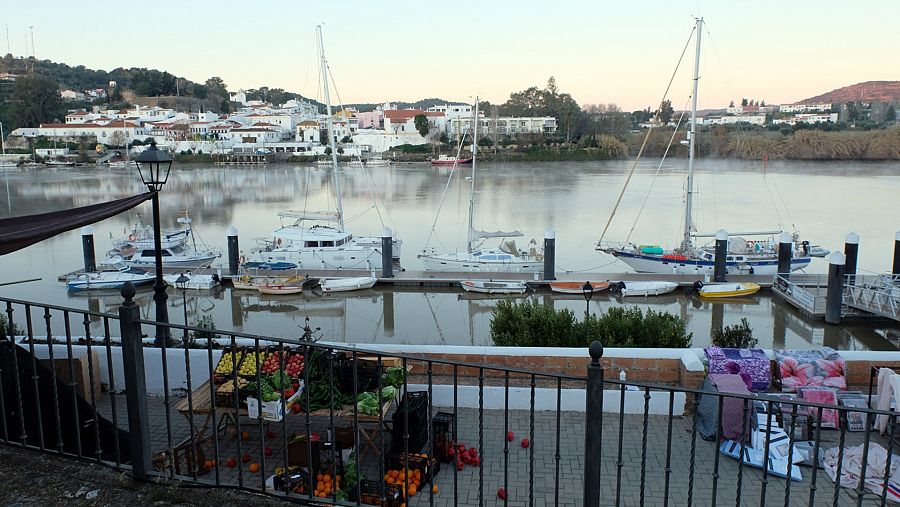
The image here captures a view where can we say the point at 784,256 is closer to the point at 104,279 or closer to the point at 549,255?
the point at 549,255

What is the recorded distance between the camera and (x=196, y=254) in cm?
2480

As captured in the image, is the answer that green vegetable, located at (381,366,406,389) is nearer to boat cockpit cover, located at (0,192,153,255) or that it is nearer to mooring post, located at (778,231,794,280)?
boat cockpit cover, located at (0,192,153,255)

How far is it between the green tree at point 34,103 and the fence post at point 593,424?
134m

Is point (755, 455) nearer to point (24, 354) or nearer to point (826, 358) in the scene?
point (826, 358)

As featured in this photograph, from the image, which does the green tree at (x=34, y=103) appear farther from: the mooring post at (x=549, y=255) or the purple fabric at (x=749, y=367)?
the purple fabric at (x=749, y=367)

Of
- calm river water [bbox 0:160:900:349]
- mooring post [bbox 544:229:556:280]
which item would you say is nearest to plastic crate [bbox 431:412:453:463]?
calm river water [bbox 0:160:900:349]

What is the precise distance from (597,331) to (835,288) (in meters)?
10.2

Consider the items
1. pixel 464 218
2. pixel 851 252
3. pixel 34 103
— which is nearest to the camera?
pixel 851 252

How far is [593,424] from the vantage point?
10.0 feet

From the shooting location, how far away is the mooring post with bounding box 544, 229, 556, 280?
20.7 meters

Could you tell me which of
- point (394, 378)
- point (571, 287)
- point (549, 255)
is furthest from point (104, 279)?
point (394, 378)

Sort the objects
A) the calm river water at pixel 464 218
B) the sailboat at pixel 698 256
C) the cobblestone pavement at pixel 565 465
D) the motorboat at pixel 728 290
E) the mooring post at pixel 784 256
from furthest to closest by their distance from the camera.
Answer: the sailboat at pixel 698 256
the mooring post at pixel 784 256
the motorboat at pixel 728 290
the calm river water at pixel 464 218
the cobblestone pavement at pixel 565 465

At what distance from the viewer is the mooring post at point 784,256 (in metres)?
20.6

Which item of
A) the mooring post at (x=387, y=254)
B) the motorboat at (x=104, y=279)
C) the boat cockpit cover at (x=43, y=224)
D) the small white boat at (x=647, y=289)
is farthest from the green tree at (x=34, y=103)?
the boat cockpit cover at (x=43, y=224)
